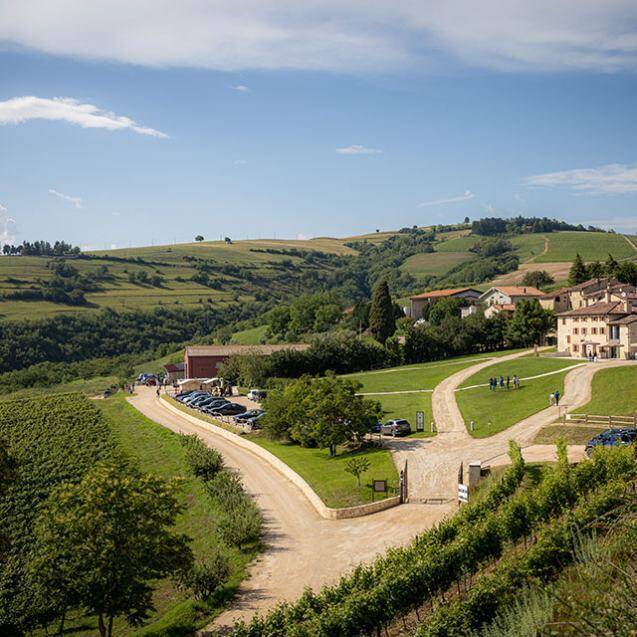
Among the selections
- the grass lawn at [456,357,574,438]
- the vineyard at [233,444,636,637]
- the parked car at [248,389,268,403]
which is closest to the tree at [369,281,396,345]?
the parked car at [248,389,268,403]

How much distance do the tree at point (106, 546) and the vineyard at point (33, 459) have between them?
674 cm

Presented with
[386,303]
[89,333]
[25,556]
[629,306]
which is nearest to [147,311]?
[89,333]

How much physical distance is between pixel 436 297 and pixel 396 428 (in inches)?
3079

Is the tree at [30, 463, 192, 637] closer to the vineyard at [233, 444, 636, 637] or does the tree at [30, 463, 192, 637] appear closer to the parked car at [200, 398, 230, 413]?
the vineyard at [233, 444, 636, 637]

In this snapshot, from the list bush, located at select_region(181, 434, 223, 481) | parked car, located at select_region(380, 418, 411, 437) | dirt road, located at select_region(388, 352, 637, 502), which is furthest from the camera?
parked car, located at select_region(380, 418, 411, 437)

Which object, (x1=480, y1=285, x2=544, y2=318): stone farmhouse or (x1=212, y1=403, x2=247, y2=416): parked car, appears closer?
(x1=212, y1=403, x2=247, y2=416): parked car

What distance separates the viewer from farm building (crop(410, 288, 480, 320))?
403 feet

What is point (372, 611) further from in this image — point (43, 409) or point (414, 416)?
point (43, 409)

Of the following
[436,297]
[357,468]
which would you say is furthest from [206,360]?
[357,468]

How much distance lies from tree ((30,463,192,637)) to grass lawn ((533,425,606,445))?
24.8 metres

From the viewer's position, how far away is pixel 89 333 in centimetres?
13875

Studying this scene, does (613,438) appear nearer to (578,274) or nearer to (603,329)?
(603,329)

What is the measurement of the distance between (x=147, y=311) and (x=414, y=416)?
116217 millimetres

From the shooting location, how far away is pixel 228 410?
6512cm
